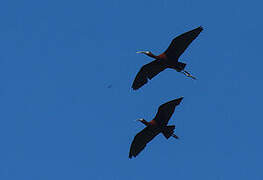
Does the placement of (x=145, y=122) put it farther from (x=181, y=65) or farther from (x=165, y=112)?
(x=181, y=65)

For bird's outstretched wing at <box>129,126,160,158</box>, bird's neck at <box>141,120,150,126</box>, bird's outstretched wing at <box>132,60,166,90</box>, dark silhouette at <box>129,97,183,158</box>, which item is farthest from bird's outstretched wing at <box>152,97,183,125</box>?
bird's outstretched wing at <box>132,60,166,90</box>

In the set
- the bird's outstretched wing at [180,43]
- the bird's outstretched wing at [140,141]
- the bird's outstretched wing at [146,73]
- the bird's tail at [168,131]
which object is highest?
the bird's outstretched wing at [146,73]

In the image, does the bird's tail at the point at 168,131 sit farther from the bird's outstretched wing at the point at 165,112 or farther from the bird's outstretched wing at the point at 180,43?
the bird's outstretched wing at the point at 180,43

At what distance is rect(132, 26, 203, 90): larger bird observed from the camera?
45.6m

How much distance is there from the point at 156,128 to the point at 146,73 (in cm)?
344

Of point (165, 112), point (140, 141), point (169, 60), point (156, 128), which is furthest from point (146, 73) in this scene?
point (140, 141)

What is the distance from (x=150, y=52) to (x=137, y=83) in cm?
257

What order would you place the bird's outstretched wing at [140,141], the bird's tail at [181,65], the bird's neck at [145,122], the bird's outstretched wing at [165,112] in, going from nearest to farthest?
the bird's tail at [181,65], the bird's outstretched wing at [165,112], the bird's neck at [145,122], the bird's outstretched wing at [140,141]

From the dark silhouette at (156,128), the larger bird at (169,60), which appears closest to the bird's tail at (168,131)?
the dark silhouette at (156,128)

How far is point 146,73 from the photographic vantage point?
48469 millimetres

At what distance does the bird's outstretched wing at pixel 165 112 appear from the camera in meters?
46.4

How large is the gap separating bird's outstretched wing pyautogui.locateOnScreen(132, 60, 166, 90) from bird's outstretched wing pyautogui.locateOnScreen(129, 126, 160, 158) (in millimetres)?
2747

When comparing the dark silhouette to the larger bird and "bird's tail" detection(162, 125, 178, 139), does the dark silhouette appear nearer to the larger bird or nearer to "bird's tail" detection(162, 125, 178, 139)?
"bird's tail" detection(162, 125, 178, 139)

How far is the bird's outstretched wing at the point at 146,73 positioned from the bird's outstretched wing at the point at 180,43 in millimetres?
1552
